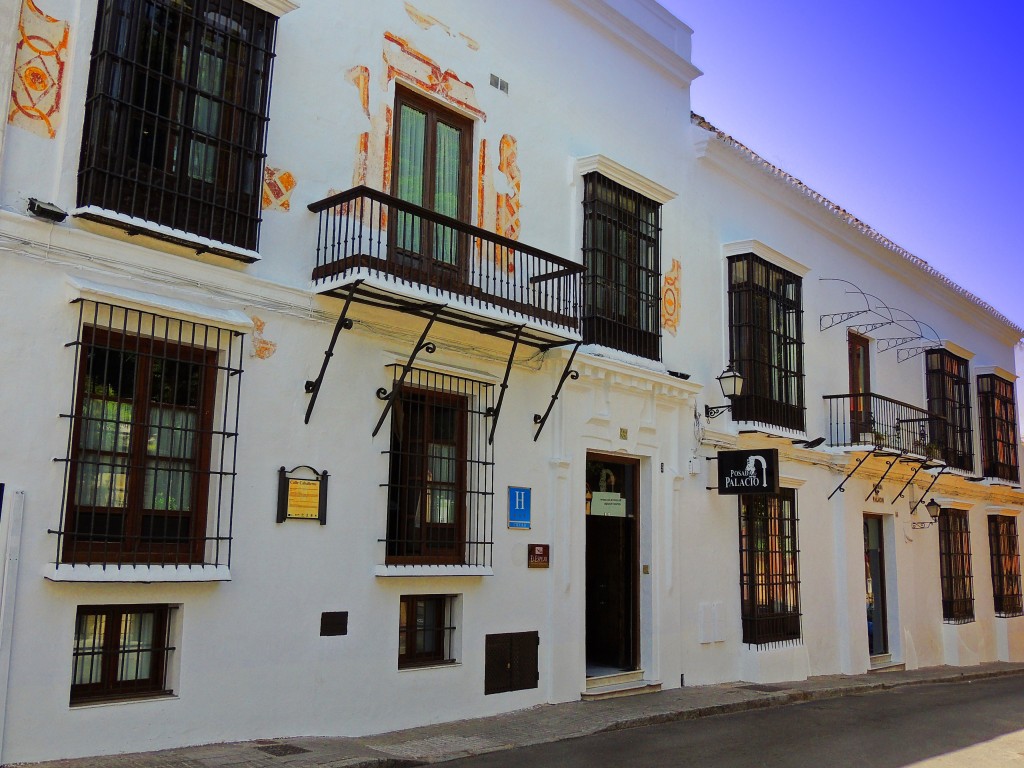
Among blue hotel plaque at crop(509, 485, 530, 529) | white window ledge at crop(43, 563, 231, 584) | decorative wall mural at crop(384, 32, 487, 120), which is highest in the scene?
decorative wall mural at crop(384, 32, 487, 120)

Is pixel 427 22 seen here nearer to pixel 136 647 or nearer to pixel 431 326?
pixel 431 326

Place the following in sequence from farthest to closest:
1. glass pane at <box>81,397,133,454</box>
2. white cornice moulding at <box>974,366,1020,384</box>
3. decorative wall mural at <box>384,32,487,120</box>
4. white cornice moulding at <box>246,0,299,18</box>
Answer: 1. white cornice moulding at <box>974,366,1020,384</box>
2. decorative wall mural at <box>384,32,487,120</box>
3. white cornice moulding at <box>246,0,299,18</box>
4. glass pane at <box>81,397,133,454</box>

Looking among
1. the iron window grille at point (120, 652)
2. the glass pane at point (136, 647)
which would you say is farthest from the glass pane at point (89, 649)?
the glass pane at point (136, 647)

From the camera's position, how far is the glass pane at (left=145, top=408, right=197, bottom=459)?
7539 mm

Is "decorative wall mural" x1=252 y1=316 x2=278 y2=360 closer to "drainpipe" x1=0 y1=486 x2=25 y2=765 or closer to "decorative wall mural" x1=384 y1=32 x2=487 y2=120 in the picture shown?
"drainpipe" x1=0 y1=486 x2=25 y2=765

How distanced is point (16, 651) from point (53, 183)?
3.24 m

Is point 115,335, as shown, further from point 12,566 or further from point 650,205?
point 650,205

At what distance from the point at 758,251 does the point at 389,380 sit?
7.28m

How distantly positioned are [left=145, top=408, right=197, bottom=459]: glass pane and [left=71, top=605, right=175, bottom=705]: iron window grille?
1164 millimetres

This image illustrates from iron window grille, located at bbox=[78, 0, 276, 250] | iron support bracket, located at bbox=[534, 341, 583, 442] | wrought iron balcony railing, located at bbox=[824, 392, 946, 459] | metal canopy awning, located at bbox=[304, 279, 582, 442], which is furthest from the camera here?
wrought iron balcony railing, located at bbox=[824, 392, 946, 459]

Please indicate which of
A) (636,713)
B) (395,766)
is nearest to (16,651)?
(395,766)

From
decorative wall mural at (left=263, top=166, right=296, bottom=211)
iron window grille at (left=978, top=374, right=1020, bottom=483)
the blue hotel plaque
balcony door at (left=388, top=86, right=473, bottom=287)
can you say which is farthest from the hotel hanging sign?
iron window grille at (left=978, top=374, right=1020, bottom=483)

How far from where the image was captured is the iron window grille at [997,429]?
21.4m

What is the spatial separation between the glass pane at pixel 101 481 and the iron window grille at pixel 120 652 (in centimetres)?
76
